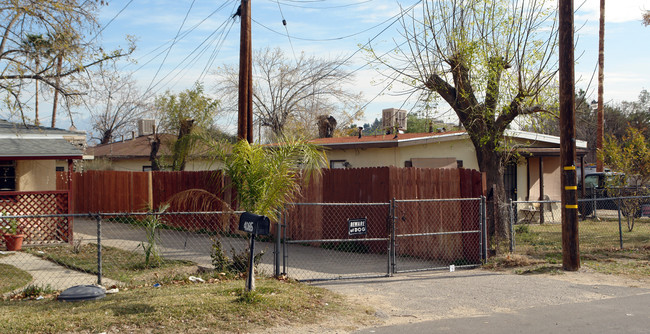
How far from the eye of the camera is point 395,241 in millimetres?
11508

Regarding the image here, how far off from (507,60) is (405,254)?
501 cm

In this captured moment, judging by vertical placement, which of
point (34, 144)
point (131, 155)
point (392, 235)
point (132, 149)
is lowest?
point (392, 235)

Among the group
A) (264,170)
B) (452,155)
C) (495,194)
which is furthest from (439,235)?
(452,155)

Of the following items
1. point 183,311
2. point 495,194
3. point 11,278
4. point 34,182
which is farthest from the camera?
point 34,182

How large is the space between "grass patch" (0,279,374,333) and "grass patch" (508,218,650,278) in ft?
15.9

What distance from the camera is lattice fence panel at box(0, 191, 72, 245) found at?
14.0 metres

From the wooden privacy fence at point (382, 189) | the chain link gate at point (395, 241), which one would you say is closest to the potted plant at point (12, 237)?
the chain link gate at point (395, 241)

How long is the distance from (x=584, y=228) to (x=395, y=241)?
9.38 m

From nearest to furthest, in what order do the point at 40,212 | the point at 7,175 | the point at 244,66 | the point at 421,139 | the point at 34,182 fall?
the point at 244,66, the point at 40,212, the point at 7,175, the point at 34,182, the point at 421,139

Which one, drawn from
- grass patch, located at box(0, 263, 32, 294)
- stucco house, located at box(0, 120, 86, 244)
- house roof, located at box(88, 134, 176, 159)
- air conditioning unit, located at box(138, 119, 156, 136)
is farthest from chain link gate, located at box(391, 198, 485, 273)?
air conditioning unit, located at box(138, 119, 156, 136)

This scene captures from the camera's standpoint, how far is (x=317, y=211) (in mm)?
14500

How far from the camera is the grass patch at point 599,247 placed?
454 inches

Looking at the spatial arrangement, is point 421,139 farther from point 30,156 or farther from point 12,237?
point 12,237

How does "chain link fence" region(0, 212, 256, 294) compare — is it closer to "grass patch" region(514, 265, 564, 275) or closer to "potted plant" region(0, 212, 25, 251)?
"potted plant" region(0, 212, 25, 251)
